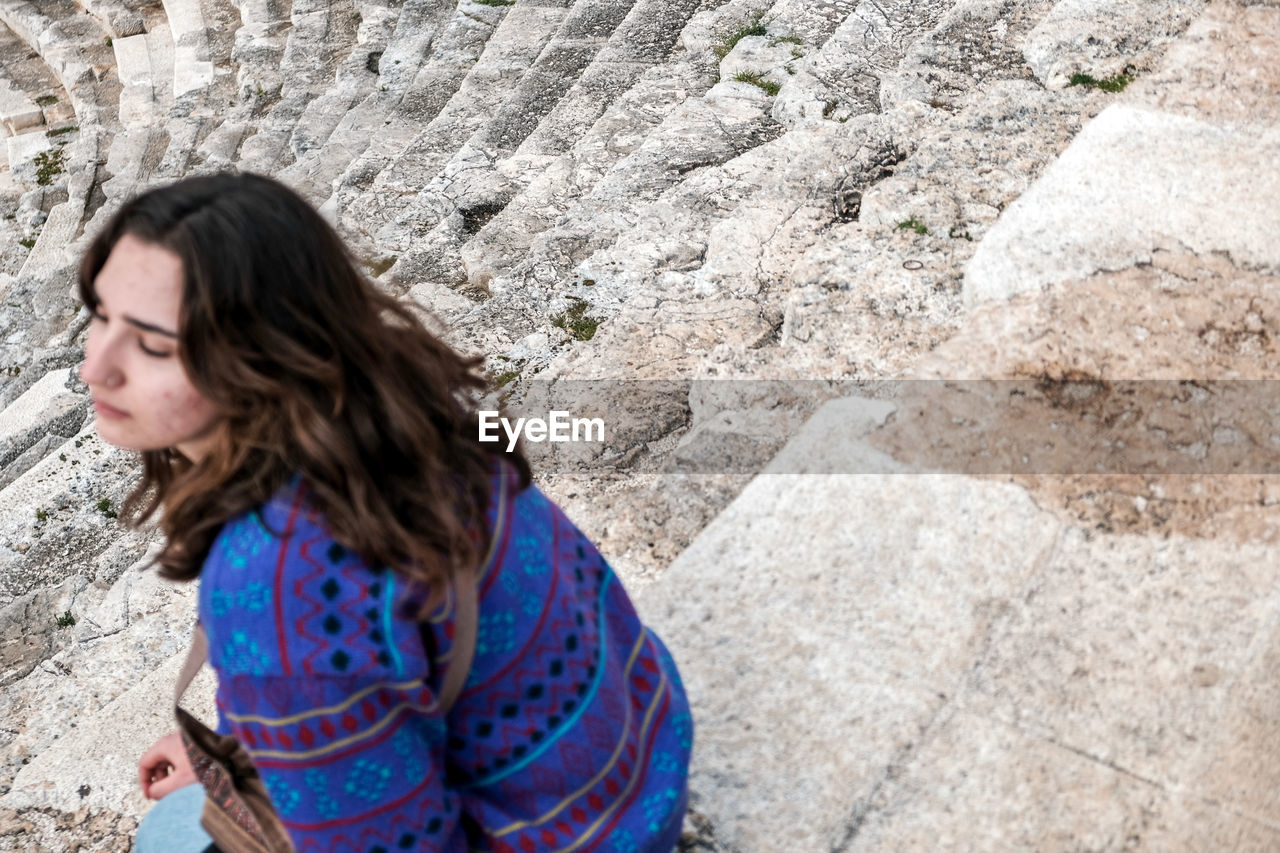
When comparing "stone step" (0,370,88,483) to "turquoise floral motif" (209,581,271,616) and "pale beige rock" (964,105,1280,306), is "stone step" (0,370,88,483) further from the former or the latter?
"turquoise floral motif" (209,581,271,616)

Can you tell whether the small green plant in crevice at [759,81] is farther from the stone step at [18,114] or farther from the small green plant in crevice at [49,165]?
the stone step at [18,114]

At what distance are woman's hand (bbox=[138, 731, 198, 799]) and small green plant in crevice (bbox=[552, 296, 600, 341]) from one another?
2.10 metres

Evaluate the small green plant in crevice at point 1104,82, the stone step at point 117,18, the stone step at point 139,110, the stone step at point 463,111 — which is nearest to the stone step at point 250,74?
the stone step at point 139,110

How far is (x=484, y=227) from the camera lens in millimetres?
4723

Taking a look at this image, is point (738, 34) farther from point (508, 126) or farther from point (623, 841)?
point (623, 841)

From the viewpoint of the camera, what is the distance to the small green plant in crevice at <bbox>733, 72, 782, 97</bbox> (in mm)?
4793

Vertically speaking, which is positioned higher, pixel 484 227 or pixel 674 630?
pixel 674 630

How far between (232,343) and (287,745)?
418 millimetres

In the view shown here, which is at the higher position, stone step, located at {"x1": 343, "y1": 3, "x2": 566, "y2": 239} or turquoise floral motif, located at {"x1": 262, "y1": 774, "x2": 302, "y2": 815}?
turquoise floral motif, located at {"x1": 262, "y1": 774, "x2": 302, "y2": 815}

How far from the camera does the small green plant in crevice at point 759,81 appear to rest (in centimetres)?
479

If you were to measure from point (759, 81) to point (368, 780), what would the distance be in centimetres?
430

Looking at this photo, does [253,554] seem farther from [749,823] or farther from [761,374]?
[761,374]

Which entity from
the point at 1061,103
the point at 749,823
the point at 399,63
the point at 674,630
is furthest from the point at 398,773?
the point at 399,63

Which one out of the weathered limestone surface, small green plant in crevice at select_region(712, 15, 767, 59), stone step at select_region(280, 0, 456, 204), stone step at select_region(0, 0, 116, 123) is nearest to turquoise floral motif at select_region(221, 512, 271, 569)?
the weathered limestone surface
